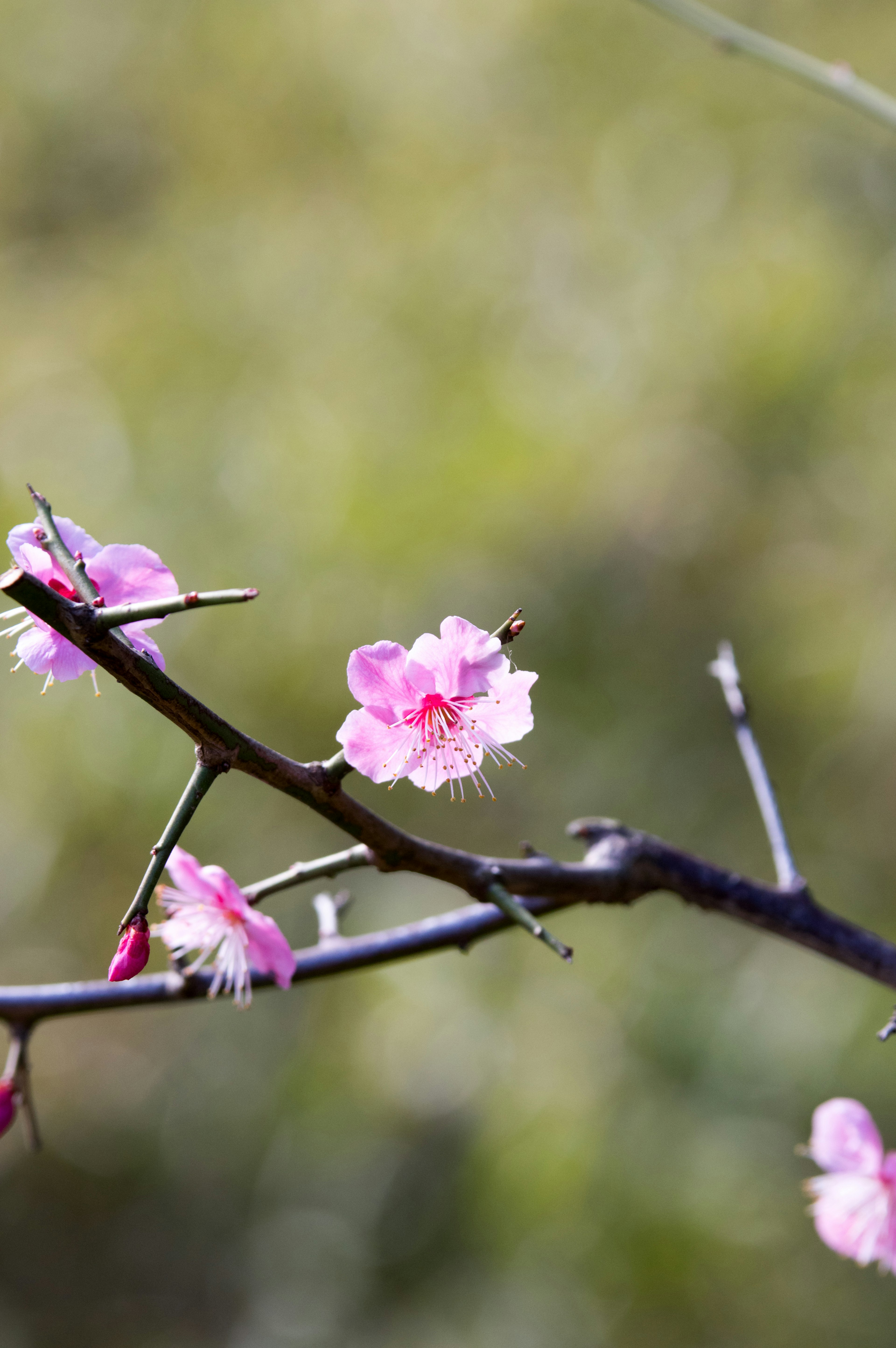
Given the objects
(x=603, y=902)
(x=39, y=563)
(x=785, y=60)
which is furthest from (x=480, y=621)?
(x=39, y=563)

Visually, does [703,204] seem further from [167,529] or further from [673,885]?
[673,885]

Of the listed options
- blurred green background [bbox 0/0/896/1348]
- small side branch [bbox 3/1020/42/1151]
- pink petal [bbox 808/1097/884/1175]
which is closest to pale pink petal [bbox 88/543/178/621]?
small side branch [bbox 3/1020/42/1151]

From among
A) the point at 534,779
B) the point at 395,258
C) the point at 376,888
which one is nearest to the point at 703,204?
the point at 395,258

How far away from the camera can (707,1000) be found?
4.69 ft

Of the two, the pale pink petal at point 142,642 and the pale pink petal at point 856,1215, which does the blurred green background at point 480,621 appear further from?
the pale pink petal at point 142,642

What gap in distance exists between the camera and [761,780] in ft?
1.82

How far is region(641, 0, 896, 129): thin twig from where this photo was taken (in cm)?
71

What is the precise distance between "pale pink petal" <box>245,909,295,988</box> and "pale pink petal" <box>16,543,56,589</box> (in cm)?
15

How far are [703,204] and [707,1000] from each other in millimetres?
1394

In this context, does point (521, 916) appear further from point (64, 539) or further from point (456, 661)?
point (64, 539)

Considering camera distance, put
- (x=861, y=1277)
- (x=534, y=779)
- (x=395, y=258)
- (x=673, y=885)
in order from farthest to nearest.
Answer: (x=395, y=258) < (x=534, y=779) < (x=861, y=1277) < (x=673, y=885)

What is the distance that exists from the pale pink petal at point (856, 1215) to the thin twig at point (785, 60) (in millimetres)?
672

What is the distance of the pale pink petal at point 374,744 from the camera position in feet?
1.13

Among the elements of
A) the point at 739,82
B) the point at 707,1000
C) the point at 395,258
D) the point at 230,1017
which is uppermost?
the point at 739,82
